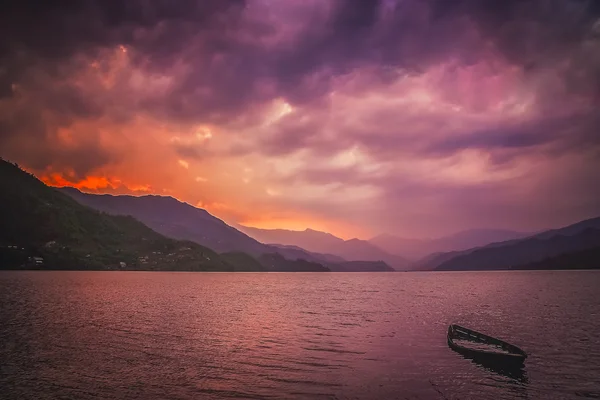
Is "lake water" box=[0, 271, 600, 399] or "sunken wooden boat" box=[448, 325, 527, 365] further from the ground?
"sunken wooden boat" box=[448, 325, 527, 365]

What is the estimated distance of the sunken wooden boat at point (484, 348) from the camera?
143 ft

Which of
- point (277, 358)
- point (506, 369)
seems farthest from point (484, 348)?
point (277, 358)

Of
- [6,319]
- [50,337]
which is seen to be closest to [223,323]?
[50,337]

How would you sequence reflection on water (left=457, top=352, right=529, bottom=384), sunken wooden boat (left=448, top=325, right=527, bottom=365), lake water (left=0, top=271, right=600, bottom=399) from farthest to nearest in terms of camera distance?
sunken wooden boat (left=448, top=325, right=527, bottom=365)
reflection on water (left=457, top=352, right=529, bottom=384)
lake water (left=0, top=271, right=600, bottom=399)

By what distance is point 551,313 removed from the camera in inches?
3866

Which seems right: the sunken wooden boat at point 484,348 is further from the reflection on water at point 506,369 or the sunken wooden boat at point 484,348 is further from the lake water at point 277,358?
the lake water at point 277,358

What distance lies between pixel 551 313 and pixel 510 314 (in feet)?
34.1

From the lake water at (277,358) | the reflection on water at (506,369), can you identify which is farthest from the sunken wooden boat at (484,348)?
the lake water at (277,358)

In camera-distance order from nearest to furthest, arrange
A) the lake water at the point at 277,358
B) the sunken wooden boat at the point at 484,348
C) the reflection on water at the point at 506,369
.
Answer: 1. the lake water at the point at 277,358
2. the reflection on water at the point at 506,369
3. the sunken wooden boat at the point at 484,348

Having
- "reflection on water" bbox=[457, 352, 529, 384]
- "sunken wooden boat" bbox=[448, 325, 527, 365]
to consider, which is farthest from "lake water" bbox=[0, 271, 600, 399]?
"sunken wooden boat" bbox=[448, 325, 527, 365]

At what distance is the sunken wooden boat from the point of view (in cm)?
4372

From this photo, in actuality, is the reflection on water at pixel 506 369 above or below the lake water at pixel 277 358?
above

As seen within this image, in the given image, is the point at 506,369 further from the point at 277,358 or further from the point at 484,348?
the point at 277,358

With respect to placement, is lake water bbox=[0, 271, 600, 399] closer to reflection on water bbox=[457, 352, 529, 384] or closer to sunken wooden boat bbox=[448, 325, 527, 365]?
reflection on water bbox=[457, 352, 529, 384]
